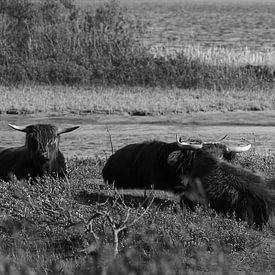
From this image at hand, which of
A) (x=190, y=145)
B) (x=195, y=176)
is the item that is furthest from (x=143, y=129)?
(x=195, y=176)

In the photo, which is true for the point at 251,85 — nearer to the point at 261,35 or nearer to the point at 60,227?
the point at 60,227

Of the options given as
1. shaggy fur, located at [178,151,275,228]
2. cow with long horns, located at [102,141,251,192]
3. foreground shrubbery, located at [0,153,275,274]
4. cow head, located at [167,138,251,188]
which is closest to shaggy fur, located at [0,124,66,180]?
cow with long horns, located at [102,141,251,192]

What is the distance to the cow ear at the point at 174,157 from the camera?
10.9m

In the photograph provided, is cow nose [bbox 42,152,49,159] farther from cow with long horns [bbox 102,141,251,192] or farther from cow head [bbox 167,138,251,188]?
cow head [bbox 167,138,251,188]

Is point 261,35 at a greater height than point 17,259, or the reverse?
point 17,259

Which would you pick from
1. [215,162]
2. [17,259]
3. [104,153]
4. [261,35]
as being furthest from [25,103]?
[261,35]

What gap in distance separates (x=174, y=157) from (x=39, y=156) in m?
1.93

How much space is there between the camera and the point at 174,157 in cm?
1089

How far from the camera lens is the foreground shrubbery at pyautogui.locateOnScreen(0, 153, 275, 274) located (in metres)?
7.64

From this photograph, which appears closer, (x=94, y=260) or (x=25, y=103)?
(x=94, y=260)

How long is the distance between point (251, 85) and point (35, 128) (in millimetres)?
11270

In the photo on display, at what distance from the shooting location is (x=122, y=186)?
38.6 ft

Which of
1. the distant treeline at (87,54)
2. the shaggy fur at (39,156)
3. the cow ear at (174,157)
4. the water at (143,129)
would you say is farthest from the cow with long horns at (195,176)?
the distant treeline at (87,54)

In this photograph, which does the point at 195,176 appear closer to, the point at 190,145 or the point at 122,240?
the point at 190,145
